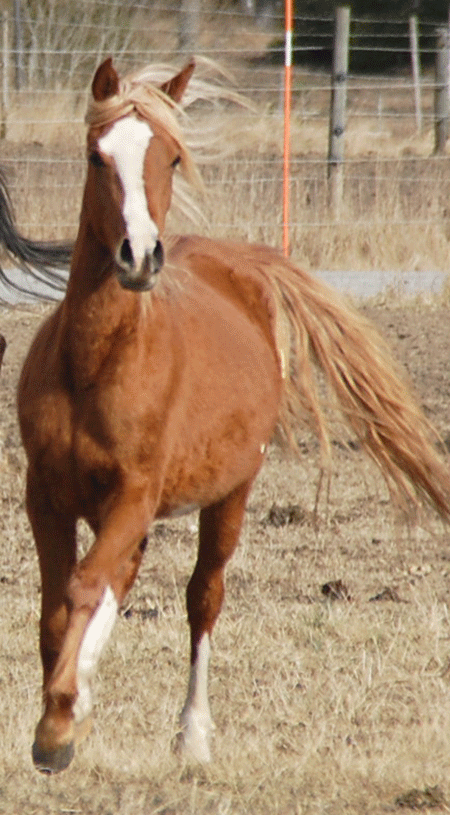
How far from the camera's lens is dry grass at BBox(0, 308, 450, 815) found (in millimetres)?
3533

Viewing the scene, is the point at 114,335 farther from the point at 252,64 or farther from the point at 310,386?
the point at 252,64

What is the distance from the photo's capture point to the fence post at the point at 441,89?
48.1 feet

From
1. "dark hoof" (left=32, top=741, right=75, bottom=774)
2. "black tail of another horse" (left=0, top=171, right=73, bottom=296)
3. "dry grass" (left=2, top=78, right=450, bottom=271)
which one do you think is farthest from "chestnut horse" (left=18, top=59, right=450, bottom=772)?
"dry grass" (left=2, top=78, right=450, bottom=271)

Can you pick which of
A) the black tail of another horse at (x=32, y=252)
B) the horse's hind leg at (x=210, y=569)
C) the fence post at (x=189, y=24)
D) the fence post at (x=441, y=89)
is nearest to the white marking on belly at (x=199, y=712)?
the horse's hind leg at (x=210, y=569)

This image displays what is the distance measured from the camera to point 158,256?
3.18 m

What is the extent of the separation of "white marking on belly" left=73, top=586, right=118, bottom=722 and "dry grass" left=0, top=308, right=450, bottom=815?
9.6 inches

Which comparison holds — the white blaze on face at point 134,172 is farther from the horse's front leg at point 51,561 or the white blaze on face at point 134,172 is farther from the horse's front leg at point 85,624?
the horse's front leg at point 51,561

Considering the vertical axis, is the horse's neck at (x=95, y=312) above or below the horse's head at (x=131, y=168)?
below

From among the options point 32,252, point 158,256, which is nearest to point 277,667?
point 158,256

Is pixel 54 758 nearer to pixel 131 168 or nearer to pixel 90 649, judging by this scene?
pixel 90 649

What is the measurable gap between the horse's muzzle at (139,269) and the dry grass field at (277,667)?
1.15 m

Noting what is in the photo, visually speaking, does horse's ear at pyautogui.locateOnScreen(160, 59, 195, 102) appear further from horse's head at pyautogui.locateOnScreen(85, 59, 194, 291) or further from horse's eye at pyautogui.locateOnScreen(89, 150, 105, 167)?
horse's eye at pyautogui.locateOnScreen(89, 150, 105, 167)

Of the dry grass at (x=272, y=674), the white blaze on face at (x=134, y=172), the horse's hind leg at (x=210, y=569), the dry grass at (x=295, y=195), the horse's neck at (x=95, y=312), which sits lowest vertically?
the dry grass at (x=295, y=195)

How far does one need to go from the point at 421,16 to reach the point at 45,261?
17.9 meters
